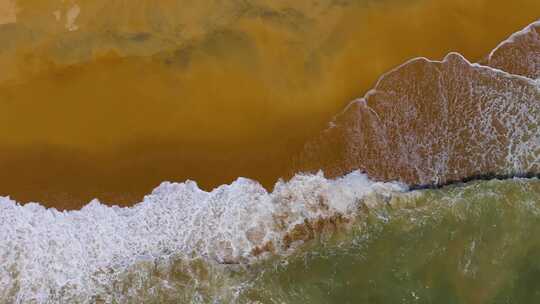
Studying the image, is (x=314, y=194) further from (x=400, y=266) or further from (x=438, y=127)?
(x=438, y=127)

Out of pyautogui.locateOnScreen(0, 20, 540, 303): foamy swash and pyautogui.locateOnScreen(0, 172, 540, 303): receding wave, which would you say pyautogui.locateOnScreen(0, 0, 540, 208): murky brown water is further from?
pyautogui.locateOnScreen(0, 172, 540, 303): receding wave

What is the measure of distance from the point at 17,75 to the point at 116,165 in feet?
8.14

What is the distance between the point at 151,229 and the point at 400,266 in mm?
4472

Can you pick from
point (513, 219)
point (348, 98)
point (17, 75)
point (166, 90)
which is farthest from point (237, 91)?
point (513, 219)

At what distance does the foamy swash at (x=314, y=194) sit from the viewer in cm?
1023

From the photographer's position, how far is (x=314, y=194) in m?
10.5

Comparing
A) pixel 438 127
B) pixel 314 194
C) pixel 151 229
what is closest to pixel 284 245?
pixel 314 194

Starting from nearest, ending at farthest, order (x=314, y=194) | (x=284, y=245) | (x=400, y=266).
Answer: (x=400, y=266) → (x=284, y=245) → (x=314, y=194)

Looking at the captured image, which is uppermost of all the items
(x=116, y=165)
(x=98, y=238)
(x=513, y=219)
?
(x=116, y=165)

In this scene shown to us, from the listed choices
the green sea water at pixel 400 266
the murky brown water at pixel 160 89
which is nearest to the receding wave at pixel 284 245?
the green sea water at pixel 400 266

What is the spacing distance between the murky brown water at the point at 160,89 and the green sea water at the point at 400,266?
1616mm

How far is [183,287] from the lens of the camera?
10133 mm

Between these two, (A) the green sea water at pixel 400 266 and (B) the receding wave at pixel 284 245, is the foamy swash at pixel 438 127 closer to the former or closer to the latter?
(B) the receding wave at pixel 284 245

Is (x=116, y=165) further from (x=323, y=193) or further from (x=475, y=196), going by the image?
(x=475, y=196)
